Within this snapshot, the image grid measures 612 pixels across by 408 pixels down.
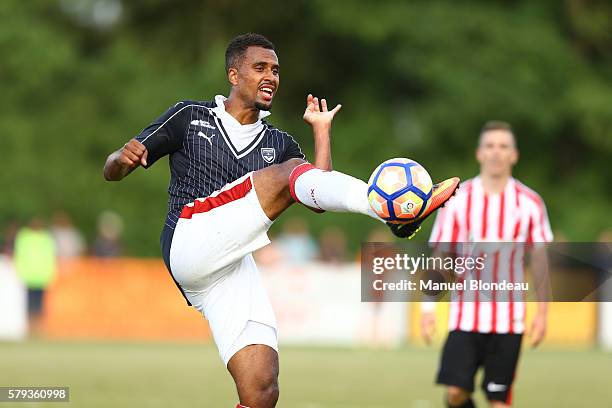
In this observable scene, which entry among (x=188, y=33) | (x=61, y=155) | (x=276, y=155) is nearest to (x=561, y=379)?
(x=276, y=155)

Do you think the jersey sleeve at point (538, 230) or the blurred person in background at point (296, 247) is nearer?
the jersey sleeve at point (538, 230)

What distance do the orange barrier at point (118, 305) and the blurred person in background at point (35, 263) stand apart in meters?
0.66

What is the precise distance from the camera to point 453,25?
2995 centimetres

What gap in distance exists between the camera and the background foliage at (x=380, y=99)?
2912cm

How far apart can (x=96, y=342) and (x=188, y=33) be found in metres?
17.4

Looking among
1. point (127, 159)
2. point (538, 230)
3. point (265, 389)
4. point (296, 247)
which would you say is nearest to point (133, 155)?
point (127, 159)

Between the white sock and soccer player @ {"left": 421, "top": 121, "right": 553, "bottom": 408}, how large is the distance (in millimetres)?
2444

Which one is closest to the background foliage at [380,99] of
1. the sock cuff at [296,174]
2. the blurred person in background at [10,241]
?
the blurred person in background at [10,241]

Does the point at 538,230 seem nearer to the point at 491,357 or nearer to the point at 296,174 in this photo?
the point at 491,357

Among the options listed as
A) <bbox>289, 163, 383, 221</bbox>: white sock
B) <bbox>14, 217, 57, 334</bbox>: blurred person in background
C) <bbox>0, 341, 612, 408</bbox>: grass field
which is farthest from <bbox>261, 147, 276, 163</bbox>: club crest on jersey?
<bbox>14, 217, 57, 334</bbox>: blurred person in background

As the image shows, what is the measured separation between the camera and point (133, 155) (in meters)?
6.30

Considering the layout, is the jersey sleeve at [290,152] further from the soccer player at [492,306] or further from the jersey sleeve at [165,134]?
the soccer player at [492,306]

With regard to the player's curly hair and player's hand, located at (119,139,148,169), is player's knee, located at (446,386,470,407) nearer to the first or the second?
the player's curly hair

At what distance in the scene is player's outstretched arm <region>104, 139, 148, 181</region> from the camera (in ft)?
20.7
